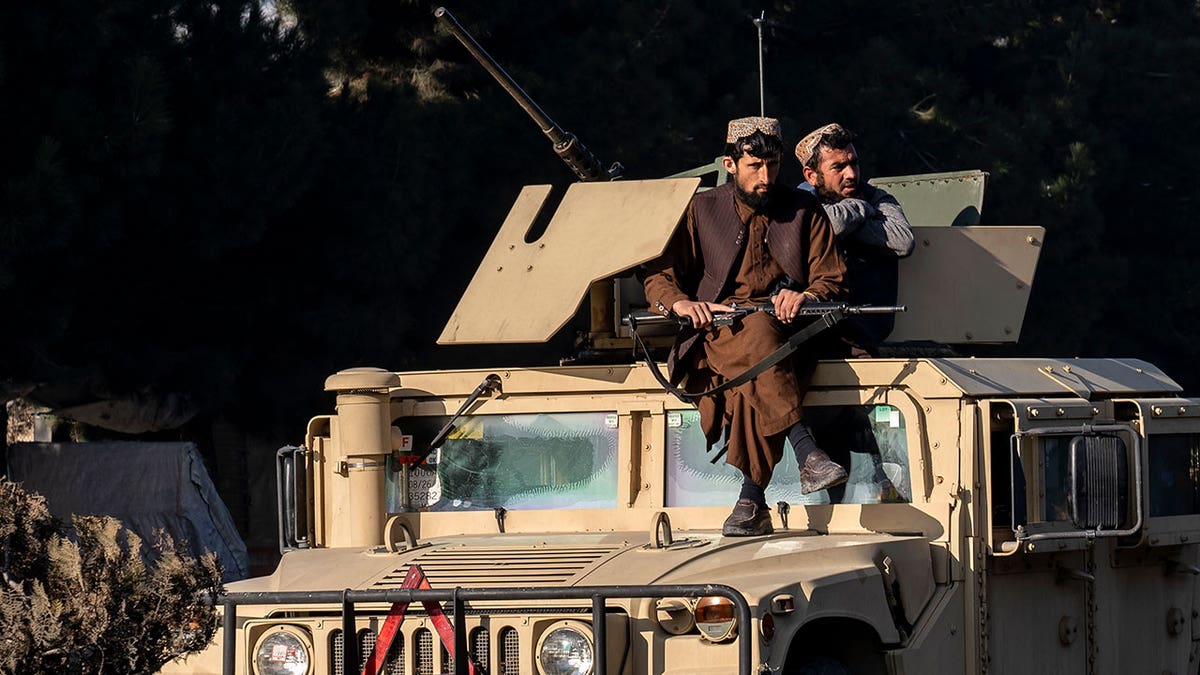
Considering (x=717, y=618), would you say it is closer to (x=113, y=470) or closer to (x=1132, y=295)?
(x=113, y=470)

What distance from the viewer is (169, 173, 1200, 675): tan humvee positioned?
21.9 ft

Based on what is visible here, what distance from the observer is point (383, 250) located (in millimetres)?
17266

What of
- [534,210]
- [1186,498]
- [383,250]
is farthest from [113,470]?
[1186,498]

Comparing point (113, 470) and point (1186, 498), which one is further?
point (113, 470)

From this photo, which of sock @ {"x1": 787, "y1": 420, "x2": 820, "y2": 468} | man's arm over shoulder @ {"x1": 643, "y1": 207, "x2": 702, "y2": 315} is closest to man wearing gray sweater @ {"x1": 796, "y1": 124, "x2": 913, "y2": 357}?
man's arm over shoulder @ {"x1": 643, "y1": 207, "x2": 702, "y2": 315}

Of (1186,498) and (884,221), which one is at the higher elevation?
(884,221)

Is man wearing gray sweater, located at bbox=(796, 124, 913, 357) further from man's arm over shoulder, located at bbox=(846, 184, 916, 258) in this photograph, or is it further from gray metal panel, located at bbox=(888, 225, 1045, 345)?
gray metal panel, located at bbox=(888, 225, 1045, 345)

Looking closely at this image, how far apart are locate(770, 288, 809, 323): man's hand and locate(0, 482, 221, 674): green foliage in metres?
2.15

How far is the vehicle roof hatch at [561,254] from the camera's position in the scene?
26.3ft

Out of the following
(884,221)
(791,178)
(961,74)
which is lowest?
(884,221)

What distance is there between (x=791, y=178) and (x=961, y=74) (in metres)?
4.58

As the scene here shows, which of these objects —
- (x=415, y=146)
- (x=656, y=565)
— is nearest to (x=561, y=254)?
(x=656, y=565)

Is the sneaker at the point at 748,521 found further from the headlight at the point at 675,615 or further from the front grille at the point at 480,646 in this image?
the front grille at the point at 480,646

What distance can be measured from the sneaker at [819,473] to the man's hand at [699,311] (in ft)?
2.05
